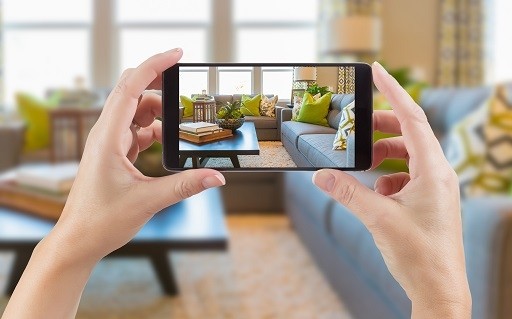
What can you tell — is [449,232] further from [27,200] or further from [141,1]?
[141,1]

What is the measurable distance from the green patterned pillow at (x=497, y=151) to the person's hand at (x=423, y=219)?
42.5 inches

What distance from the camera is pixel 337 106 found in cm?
63

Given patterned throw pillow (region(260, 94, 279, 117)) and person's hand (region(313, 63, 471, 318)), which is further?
patterned throw pillow (region(260, 94, 279, 117))

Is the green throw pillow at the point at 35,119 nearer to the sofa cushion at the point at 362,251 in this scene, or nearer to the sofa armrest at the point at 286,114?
the sofa cushion at the point at 362,251

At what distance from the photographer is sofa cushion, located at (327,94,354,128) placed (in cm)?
62

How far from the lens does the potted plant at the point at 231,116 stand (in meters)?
0.65

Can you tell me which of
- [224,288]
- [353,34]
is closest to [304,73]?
[224,288]

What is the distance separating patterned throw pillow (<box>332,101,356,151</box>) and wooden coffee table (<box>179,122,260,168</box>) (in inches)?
3.4

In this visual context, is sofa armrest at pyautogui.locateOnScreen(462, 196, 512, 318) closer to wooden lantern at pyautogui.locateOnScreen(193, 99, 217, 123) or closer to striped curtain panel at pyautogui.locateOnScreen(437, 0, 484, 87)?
wooden lantern at pyautogui.locateOnScreen(193, 99, 217, 123)

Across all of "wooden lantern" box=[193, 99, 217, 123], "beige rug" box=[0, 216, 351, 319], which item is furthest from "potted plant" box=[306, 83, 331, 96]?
"beige rug" box=[0, 216, 351, 319]

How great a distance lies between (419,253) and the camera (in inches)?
19.7

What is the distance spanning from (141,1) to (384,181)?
14.0ft

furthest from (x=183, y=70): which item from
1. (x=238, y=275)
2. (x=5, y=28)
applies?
(x=5, y=28)

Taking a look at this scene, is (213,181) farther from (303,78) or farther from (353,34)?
(353,34)
